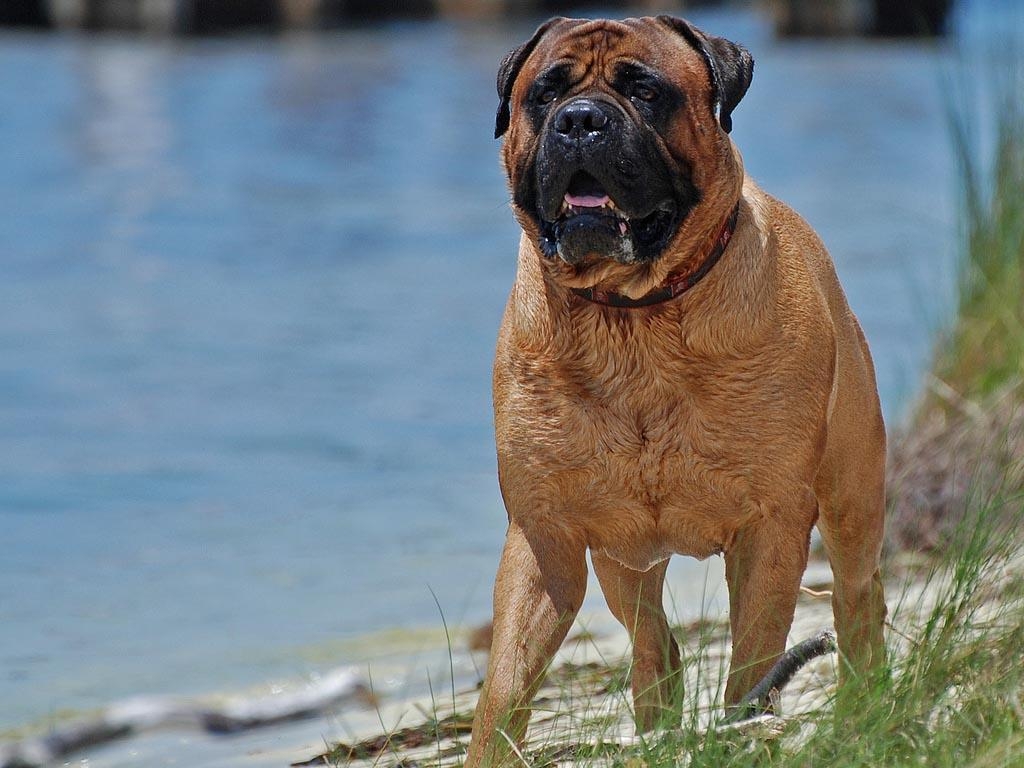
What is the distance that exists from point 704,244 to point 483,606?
9.26ft

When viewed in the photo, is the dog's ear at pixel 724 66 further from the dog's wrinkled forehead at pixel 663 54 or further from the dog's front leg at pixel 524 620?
the dog's front leg at pixel 524 620

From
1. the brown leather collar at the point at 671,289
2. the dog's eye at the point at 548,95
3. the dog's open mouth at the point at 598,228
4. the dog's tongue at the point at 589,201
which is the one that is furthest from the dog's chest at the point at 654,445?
the dog's eye at the point at 548,95

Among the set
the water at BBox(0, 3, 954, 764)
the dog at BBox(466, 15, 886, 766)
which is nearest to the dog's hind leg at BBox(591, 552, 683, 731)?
the dog at BBox(466, 15, 886, 766)

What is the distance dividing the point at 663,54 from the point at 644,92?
10cm

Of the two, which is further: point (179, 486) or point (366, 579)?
point (179, 486)

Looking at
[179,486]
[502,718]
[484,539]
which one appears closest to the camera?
[502,718]

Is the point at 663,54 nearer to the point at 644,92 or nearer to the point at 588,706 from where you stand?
the point at 644,92

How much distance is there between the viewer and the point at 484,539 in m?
6.74

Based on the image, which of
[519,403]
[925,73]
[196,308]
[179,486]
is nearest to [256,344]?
[196,308]

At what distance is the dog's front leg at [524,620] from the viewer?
3.35 meters

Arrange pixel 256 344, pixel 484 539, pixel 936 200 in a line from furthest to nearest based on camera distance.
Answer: pixel 936 200, pixel 256 344, pixel 484 539

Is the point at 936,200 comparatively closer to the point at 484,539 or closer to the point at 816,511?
the point at 484,539

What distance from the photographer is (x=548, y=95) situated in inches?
139

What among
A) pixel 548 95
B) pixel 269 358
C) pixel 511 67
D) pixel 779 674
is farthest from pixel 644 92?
pixel 269 358
